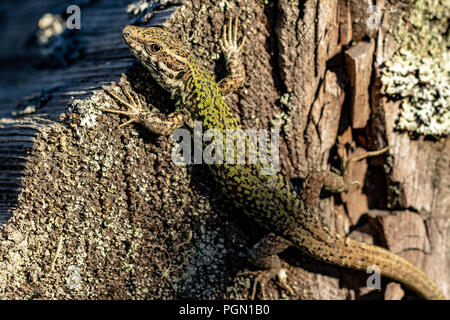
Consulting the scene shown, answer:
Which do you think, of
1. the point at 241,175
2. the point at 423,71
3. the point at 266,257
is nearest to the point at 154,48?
the point at 241,175

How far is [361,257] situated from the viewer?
331 cm

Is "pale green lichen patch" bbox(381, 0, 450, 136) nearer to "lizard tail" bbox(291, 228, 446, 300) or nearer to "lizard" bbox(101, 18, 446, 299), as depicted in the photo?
"lizard" bbox(101, 18, 446, 299)

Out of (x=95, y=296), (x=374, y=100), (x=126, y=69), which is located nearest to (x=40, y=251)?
(x=95, y=296)

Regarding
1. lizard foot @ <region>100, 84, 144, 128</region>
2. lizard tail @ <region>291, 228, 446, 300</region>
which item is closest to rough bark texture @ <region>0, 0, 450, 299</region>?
lizard foot @ <region>100, 84, 144, 128</region>

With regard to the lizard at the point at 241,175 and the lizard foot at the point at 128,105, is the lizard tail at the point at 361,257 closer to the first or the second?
the lizard at the point at 241,175

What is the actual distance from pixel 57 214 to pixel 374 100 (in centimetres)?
271

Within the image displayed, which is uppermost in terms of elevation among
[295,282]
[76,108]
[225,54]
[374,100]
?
[225,54]

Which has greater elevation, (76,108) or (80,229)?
(76,108)

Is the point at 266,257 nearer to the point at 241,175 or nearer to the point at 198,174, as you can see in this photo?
the point at 241,175

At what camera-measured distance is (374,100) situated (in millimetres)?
3332

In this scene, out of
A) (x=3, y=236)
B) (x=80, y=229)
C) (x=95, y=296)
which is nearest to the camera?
(x=3, y=236)

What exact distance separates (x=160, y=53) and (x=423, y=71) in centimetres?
228

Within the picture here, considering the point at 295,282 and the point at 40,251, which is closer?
the point at 40,251

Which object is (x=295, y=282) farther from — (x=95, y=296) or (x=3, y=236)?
(x=3, y=236)
